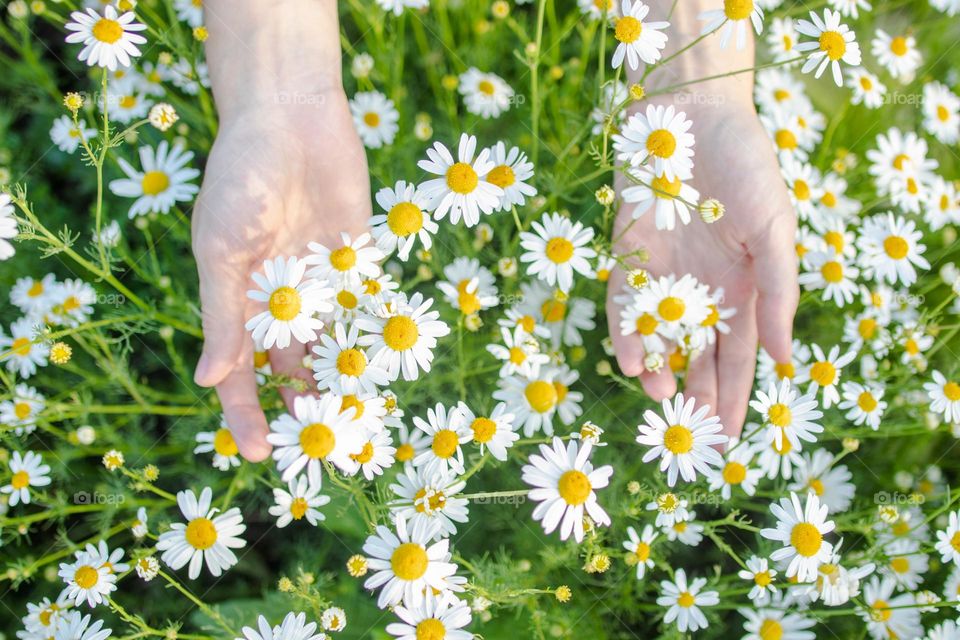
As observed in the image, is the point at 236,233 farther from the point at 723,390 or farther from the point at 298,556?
the point at 723,390

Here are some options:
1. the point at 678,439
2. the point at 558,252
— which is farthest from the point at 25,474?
the point at 678,439

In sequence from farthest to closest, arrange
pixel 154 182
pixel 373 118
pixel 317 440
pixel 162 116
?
pixel 373 118
pixel 154 182
pixel 162 116
pixel 317 440

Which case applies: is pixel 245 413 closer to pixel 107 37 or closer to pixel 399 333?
pixel 399 333

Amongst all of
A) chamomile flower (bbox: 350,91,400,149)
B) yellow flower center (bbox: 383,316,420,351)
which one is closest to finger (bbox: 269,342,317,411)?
yellow flower center (bbox: 383,316,420,351)

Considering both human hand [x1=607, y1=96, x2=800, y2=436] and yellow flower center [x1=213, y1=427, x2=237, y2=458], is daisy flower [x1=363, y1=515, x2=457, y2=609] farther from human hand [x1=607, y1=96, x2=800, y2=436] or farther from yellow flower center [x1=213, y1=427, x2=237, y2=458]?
human hand [x1=607, y1=96, x2=800, y2=436]

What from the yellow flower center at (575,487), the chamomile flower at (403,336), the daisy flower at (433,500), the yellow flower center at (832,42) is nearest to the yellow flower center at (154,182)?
the chamomile flower at (403,336)

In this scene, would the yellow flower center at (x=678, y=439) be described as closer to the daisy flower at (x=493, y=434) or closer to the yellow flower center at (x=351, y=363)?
the daisy flower at (x=493, y=434)

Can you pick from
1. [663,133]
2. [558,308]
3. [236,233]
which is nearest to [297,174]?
[236,233]
